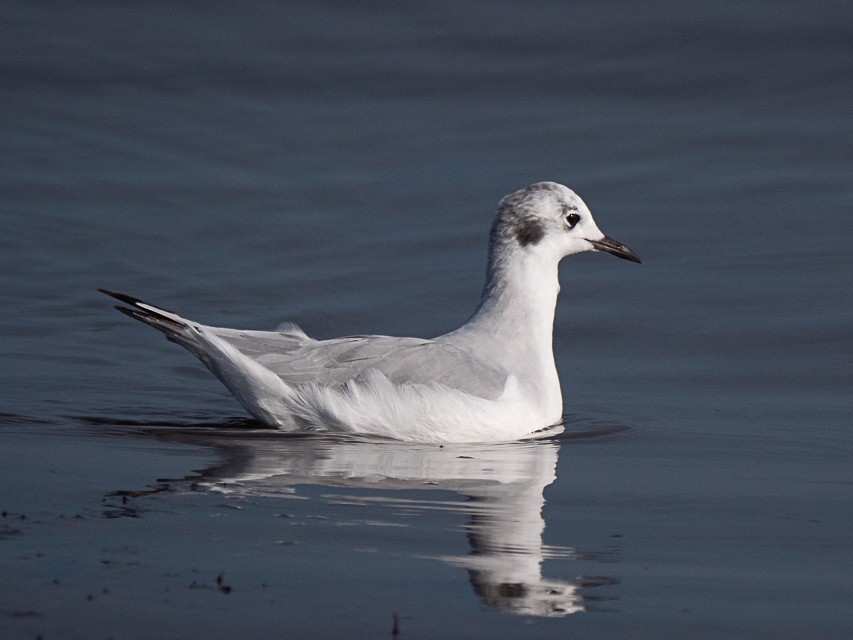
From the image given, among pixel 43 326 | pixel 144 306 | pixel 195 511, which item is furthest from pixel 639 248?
pixel 195 511

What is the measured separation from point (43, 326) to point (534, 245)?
176 inches

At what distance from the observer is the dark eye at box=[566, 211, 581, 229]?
9234mm

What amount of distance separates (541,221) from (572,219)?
0.23 meters

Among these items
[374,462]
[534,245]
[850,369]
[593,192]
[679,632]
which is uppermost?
[593,192]

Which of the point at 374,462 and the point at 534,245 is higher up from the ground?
the point at 534,245

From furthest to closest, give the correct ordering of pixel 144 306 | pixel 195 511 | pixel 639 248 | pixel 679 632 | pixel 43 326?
pixel 639 248 → pixel 43 326 → pixel 144 306 → pixel 195 511 → pixel 679 632

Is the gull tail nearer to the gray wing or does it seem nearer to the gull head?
the gray wing

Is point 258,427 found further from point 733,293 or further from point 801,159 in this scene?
point 801,159

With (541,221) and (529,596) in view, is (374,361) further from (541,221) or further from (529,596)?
(529,596)

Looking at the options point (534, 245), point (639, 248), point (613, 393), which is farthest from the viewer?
point (639, 248)

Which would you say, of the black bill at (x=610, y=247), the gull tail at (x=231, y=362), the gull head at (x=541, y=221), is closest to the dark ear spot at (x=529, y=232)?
the gull head at (x=541, y=221)

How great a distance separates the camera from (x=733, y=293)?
12398 mm

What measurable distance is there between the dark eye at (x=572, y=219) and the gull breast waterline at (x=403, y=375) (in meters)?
0.46

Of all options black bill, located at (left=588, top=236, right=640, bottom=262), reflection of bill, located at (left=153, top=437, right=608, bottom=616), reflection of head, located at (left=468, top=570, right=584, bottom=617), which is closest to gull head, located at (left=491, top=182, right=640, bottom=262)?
black bill, located at (left=588, top=236, right=640, bottom=262)
